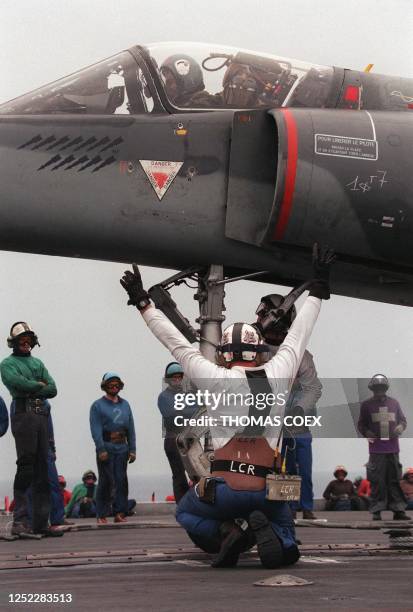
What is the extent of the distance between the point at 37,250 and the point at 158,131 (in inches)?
50.6

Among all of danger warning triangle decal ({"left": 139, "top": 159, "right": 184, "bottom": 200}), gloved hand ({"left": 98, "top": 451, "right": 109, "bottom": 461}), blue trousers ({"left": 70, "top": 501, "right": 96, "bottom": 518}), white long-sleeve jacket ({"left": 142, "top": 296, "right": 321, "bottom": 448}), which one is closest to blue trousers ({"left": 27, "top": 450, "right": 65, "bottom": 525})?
gloved hand ({"left": 98, "top": 451, "right": 109, "bottom": 461})

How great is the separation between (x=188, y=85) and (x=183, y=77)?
0.07 meters

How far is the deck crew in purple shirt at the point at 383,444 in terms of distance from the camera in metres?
13.4

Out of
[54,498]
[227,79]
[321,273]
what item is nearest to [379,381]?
[54,498]

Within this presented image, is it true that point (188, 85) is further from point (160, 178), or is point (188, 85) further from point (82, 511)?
point (82, 511)

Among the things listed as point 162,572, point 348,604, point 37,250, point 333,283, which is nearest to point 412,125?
point 333,283

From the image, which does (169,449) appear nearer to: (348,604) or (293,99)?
(293,99)

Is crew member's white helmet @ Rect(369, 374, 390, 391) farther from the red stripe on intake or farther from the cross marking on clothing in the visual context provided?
the red stripe on intake

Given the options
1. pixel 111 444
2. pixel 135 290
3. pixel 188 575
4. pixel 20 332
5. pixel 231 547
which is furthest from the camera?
pixel 111 444

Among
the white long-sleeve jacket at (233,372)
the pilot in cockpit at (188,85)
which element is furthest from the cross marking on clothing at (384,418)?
the white long-sleeve jacket at (233,372)

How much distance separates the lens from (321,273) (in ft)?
26.9

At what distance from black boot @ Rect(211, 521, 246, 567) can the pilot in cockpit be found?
3.62m

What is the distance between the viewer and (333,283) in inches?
403

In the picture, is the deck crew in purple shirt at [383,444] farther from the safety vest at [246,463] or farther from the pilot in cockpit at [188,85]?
the safety vest at [246,463]
